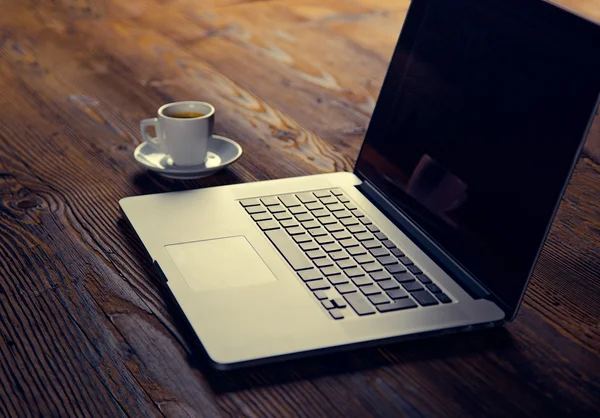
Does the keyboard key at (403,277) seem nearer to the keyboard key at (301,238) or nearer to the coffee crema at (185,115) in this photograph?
the keyboard key at (301,238)

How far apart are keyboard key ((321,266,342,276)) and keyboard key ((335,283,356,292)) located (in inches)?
1.0

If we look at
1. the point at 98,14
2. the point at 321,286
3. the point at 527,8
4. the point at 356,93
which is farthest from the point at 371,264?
the point at 98,14

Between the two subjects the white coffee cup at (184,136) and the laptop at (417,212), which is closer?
the laptop at (417,212)

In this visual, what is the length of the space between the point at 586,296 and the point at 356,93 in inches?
27.9

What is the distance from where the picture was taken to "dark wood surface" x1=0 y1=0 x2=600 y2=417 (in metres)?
0.69

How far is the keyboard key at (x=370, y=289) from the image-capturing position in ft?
2.62

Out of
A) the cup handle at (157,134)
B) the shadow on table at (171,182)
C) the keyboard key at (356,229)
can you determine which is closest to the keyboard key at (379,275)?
the keyboard key at (356,229)

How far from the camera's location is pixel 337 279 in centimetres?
82

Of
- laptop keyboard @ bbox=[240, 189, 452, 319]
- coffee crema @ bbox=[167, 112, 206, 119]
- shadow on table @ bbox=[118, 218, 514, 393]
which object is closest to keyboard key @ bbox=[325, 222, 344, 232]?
laptop keyboard @ bbox=[240, 189, 452, 319]

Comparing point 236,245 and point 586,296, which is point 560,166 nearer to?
point 586,296

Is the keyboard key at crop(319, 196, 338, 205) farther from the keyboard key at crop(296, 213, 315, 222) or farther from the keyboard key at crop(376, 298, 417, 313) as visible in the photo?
the keyboard key at crop(376, 298, 417, 313)

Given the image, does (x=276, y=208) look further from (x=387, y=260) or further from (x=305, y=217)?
(x=387, y=260)

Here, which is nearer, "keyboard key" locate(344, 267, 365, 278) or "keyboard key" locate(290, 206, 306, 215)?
"keyboard key" locate(344, 267, 365, 278)

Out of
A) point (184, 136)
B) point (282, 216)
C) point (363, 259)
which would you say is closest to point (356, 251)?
point (363, 259)
